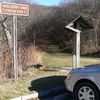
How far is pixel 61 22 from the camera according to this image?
3453 centimetres

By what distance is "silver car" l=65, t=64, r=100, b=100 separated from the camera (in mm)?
9523

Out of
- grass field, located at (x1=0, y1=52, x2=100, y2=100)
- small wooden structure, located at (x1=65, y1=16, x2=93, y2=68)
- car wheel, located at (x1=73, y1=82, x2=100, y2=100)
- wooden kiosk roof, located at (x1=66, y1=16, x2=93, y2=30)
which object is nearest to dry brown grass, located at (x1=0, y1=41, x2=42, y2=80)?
grass field, located at (x1=0, y1=52, x2=100, y2=100)

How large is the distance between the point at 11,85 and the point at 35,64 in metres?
5.04

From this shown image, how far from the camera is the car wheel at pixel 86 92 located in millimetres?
9513

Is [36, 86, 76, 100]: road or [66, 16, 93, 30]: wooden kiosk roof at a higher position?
[66, 16, 93, 30]: wooden kiosk roof

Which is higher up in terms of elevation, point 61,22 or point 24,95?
point 61,22

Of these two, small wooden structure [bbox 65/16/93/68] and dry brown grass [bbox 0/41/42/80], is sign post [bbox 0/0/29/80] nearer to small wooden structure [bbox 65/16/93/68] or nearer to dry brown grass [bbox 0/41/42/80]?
dry brown grass [bbox 0/41/42/80]

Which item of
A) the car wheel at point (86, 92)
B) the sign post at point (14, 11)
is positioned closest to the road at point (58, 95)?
the car wheel at point (86, 92)

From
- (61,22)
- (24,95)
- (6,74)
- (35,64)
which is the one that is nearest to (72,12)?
(61,22)

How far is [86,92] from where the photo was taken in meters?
9.67

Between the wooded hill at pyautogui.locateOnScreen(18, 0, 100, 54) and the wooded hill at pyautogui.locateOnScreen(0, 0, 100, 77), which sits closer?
the wooded hill at pyautogui.locateOnScreen(0, 0, 100, 77)

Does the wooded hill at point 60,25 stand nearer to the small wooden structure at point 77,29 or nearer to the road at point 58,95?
the small wooden structure at point 77,29

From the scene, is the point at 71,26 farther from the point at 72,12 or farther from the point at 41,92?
the point at 72,12

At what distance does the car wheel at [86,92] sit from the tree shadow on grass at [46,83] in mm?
1584
